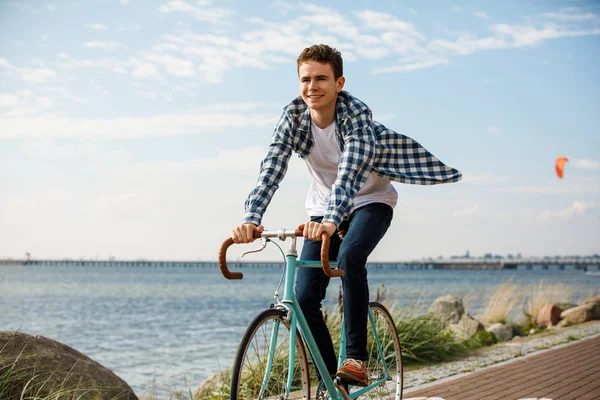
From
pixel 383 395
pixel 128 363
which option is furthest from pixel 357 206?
pixel 128 363

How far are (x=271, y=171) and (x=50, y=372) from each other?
206 cm

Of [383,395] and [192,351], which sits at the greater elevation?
[383,395]

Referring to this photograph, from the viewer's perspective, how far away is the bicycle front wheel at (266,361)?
118 inches

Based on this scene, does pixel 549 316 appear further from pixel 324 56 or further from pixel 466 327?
pixel 324 56

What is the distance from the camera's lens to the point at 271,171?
376cm

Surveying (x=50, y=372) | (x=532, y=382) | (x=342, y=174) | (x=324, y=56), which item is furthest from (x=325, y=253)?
(x=532, y=382)

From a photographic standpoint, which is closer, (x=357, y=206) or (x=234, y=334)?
(x=357, y=206)

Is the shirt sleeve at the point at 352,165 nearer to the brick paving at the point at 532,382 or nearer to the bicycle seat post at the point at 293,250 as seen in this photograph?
the bicycle seat post at the point at 293,250

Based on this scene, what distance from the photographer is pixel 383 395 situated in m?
4.65

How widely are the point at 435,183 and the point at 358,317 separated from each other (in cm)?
90

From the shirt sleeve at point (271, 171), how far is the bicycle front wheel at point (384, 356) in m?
1.22

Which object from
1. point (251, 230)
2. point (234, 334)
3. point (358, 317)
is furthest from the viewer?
point (234, 334)

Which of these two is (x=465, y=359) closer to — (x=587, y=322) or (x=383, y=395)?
(x=383, y=395)

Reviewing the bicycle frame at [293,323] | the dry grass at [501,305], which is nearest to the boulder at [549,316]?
the dry grass at [501,305]
